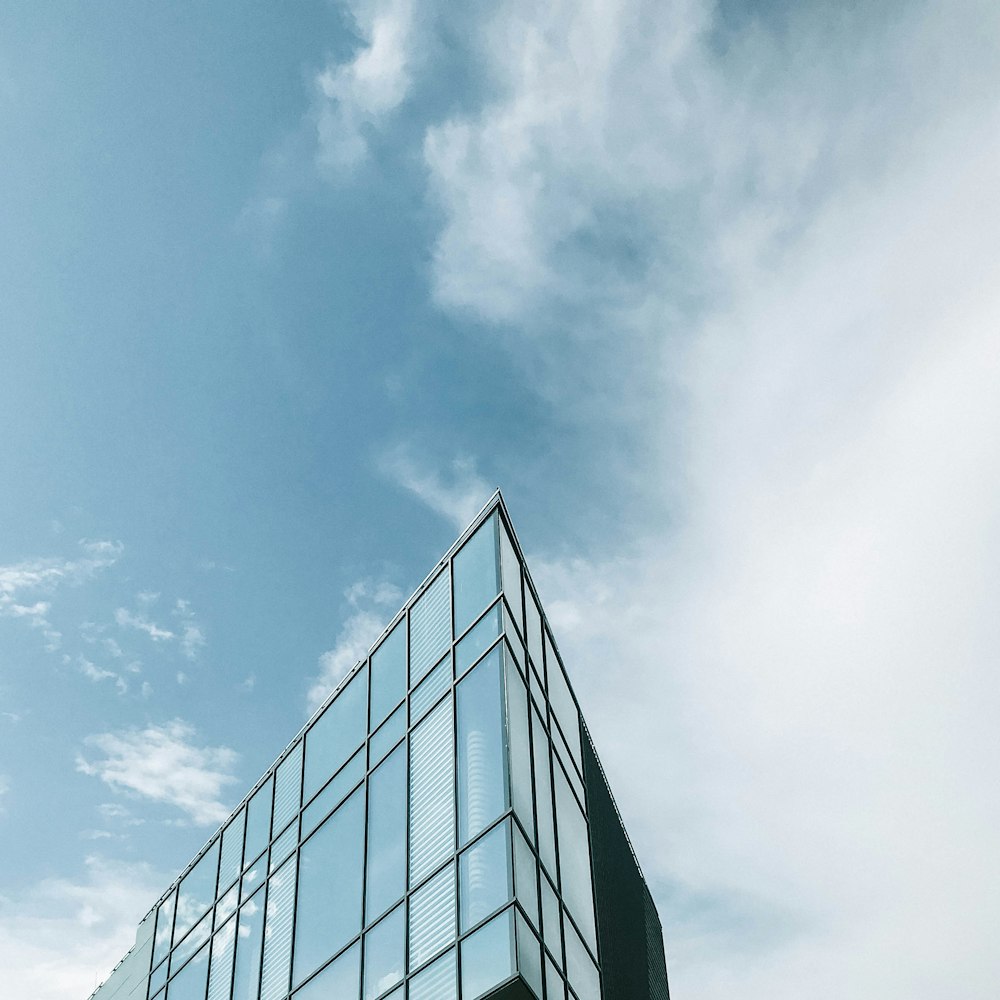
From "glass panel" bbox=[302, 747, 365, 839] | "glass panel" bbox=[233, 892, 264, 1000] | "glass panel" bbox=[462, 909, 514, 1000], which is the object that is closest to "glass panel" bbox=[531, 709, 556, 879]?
"glass panel" bbox=[462, 909, 514, 1000]

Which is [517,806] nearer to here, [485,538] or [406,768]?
[406,768]

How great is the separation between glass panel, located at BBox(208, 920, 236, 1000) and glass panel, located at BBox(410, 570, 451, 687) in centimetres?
855

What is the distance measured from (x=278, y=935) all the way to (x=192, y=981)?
18.9 ft

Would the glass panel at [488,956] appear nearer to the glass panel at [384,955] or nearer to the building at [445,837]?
the building at [445,837]

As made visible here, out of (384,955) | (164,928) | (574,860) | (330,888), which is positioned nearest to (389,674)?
(330,888)

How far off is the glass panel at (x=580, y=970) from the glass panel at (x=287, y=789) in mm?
7560

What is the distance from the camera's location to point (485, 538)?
1697 centimetres

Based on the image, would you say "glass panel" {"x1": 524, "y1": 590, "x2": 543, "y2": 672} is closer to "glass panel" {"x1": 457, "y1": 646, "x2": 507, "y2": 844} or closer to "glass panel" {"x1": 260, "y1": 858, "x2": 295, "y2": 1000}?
"glass panel" {"x1": 457, "y1": 646, "x2": 507, "y2": 844}

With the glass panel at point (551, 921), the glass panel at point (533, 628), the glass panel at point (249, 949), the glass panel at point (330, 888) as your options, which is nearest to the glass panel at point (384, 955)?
the glass panel at point (330, 888)

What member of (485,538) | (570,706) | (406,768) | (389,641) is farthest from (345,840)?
(485,538)

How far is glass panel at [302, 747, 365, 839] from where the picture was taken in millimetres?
18266

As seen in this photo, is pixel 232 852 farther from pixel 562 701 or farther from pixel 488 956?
pixel 488 956

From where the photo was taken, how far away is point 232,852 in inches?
902

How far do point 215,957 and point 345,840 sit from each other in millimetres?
6985
